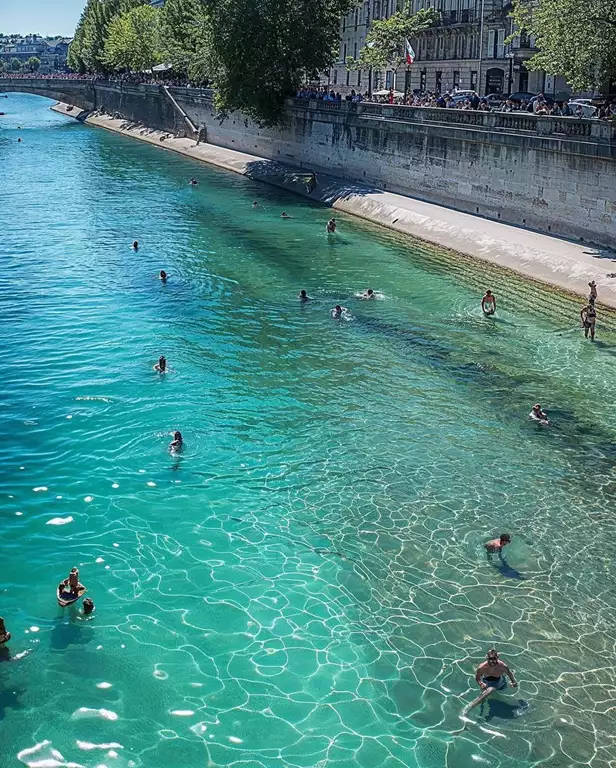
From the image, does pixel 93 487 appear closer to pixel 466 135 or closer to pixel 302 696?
pixel 302 696

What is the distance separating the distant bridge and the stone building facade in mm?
64090

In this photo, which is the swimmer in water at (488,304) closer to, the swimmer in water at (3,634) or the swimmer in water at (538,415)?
the swimmer in water at (538,415)

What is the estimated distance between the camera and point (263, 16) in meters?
64.1

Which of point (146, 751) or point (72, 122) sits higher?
point (72, 122)

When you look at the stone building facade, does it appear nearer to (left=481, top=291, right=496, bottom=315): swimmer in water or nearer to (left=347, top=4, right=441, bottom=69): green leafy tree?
(left=347, top=4, right=441, bottom=69): green leafy tree

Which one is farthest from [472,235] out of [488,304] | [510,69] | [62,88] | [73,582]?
[62,88]

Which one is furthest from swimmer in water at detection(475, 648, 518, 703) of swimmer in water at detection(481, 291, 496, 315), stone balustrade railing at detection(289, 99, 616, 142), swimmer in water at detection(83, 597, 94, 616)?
stone balustrade railing at detection(289, 99, 616, 142)

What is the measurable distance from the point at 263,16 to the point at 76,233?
23.9 metres

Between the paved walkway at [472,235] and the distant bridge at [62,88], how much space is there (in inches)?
2964

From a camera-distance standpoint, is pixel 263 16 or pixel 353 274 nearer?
pixel 353 274

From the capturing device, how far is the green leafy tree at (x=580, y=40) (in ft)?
120

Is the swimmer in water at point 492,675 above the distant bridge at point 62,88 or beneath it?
beneath

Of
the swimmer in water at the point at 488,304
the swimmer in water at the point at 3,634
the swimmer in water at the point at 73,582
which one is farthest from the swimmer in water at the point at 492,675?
the swimmer in water at the point at 488,304

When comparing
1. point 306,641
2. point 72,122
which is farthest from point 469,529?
point 72,122
